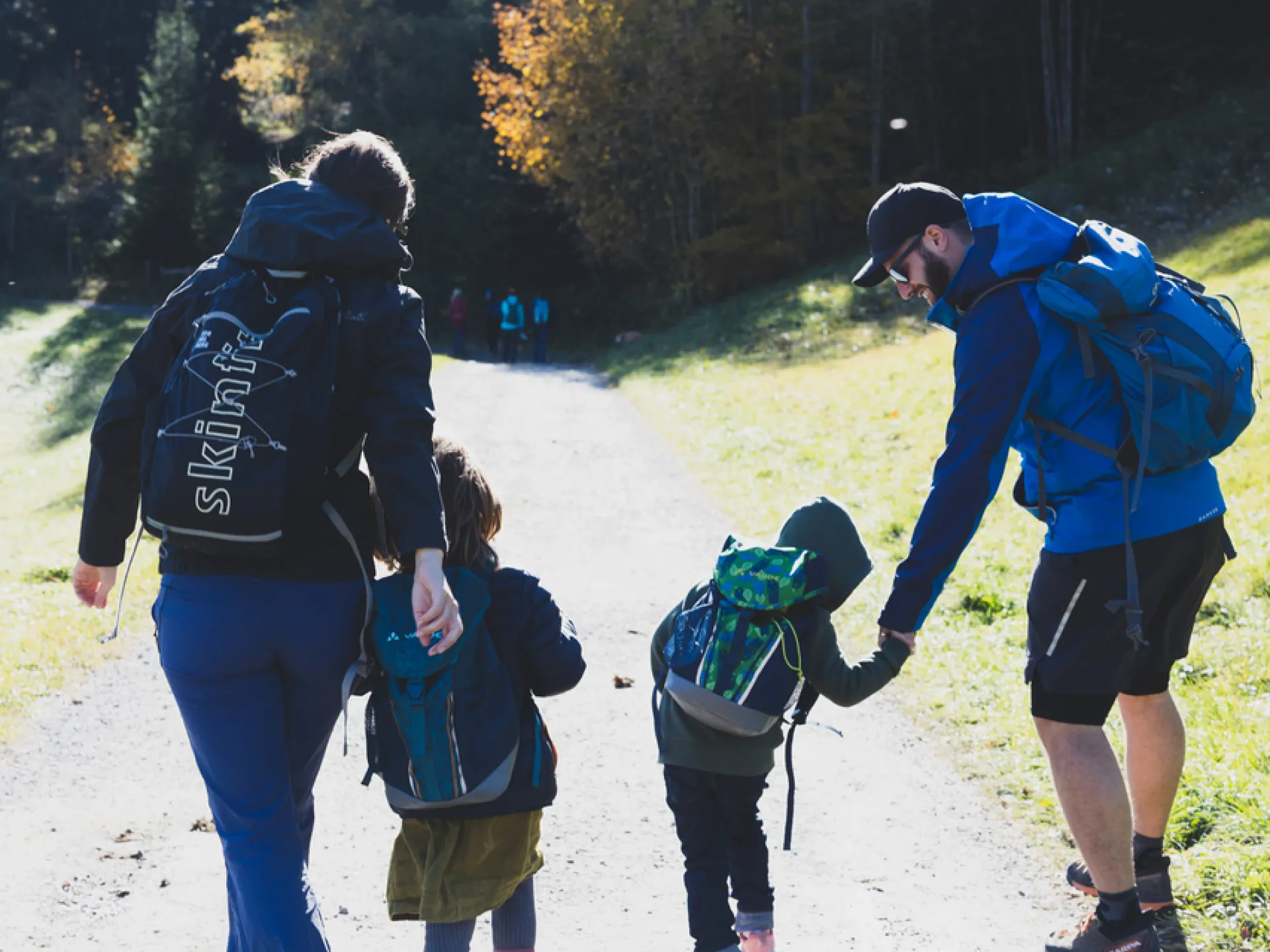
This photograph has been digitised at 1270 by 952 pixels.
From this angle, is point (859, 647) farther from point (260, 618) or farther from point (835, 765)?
point (260, 618)

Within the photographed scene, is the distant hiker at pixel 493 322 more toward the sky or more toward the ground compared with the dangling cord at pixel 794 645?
more toward the ground

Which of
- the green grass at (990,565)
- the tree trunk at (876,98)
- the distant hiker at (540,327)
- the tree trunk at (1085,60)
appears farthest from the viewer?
the tree trunk at (876,98)

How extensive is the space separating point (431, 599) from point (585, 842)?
7.31 ft

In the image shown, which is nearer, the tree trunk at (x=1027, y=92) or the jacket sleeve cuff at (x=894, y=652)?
the jacket sleeve cuff at (x=894, y=652)

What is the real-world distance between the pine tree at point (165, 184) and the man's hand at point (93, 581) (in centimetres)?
4458

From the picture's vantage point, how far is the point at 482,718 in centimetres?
316

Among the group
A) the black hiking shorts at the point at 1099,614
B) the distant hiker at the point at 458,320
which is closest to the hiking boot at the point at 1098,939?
the black hiking shorts at the point at 1099,614

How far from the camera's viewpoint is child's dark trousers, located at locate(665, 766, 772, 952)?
3.54 metres

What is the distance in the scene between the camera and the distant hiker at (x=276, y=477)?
106 inches

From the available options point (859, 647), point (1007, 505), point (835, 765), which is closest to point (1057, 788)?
point (835, 765)

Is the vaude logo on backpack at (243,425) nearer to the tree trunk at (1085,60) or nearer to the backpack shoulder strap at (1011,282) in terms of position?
the backpack shoulder strap at (1011,282)

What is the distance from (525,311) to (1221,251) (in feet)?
83.0

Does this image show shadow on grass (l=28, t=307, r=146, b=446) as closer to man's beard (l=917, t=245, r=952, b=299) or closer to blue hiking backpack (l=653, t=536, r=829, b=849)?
blue hiking backpack (l=653, t=536, r=829, b=849)

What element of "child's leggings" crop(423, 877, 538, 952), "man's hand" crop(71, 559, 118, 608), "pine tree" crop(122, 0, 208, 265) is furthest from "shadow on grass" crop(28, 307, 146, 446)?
"child's leggings" crop(423, 877, 538, 952)
